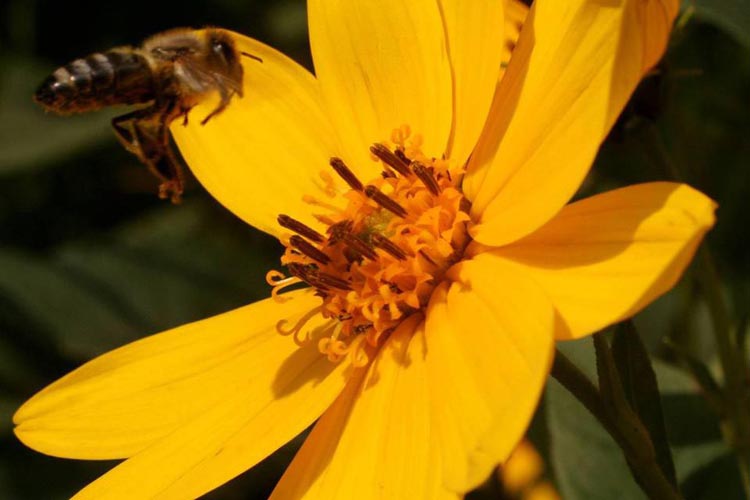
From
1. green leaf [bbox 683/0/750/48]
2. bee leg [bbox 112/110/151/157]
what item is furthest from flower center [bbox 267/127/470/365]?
green leaf [bbox 683/0/750/48]

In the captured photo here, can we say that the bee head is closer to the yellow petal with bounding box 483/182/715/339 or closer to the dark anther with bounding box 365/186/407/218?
the dark anther with bounding box 365/186/407/218

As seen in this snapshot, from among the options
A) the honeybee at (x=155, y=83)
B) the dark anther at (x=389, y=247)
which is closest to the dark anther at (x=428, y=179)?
the dark anther at (x=389, y=247)

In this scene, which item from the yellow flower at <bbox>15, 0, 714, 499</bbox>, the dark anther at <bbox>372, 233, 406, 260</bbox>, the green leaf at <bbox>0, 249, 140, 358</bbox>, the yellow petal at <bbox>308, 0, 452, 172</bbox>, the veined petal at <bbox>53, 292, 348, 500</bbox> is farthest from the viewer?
the green leaf at <bbox>0, 249, 140, 358</bbox>

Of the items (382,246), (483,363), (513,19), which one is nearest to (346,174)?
(382,246)

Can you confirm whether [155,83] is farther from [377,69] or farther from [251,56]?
[377,69]

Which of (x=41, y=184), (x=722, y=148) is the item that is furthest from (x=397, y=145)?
(x=41, y=184)

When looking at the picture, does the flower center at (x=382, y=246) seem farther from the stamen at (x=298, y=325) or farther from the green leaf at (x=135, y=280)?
the green leaf at (x=135, y=280)

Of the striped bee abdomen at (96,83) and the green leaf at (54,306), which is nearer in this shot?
the striped bee abdomen at (96,83)
